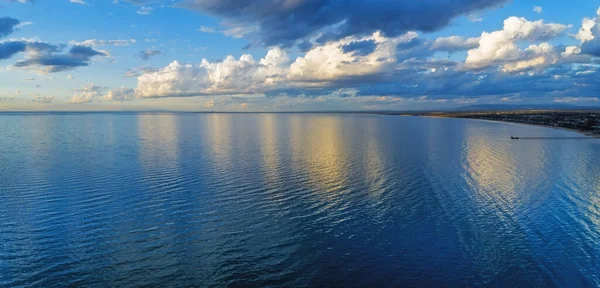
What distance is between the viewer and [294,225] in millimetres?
34438

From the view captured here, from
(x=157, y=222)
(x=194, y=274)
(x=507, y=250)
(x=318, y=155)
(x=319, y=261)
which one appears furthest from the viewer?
(x=318, y=155)

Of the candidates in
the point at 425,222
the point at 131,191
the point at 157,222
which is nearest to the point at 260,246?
the point at 157,222

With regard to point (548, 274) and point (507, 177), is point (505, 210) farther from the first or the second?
point (507, 177)

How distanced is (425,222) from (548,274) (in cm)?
1128

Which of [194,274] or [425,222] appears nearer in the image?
[194,274]

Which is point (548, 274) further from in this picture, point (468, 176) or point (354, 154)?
point (354, 154)

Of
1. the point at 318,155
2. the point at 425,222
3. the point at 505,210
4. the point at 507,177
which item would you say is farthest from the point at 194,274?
the point at 318,155

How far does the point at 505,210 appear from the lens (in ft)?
131

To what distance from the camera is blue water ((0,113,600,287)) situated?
84.5 feet

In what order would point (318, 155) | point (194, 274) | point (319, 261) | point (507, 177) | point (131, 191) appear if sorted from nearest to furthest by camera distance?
point (194, 274) < point (319, 261) < point (131, 191) < point (507, 177) < point (318, 155)

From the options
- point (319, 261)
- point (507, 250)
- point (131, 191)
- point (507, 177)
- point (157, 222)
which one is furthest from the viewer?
point (507, 177)

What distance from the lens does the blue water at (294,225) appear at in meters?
25.8

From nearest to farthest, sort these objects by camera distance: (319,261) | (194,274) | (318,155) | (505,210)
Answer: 1. (194,274)
2. (319,261)
3. (505,210)
4. (318,155)

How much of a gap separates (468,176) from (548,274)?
3331 centimetres
